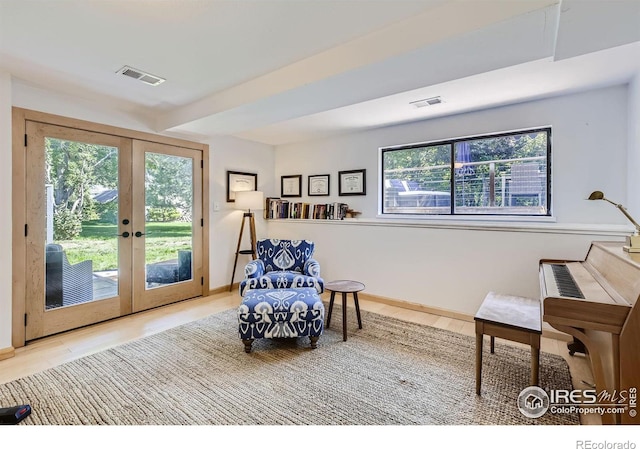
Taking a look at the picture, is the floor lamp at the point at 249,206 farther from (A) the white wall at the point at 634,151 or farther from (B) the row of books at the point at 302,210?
(A) the white wall at the point at 634,151

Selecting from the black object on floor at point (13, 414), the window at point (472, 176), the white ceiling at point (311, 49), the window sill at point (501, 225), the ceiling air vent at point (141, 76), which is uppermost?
the ceiling air vent at point (141, 76)

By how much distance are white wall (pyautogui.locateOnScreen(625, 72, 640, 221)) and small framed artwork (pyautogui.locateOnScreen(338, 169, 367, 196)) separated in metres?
2.50

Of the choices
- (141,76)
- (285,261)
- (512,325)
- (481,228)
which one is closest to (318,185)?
A: (285,261)

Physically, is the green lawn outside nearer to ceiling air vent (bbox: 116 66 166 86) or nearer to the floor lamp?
the floor lamp

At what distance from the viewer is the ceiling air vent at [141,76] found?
2.26 meters

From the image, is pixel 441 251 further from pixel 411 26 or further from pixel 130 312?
pixel 130 312

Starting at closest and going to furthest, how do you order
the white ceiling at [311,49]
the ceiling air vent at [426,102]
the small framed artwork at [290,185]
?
the white ceiling at [311,49] < the ceiling air vent at [426,102] < the small framed artwork at [290,185]

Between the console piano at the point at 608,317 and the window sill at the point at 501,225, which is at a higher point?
the window sill at the point at 501,225

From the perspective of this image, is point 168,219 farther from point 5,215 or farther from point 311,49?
point 311,49

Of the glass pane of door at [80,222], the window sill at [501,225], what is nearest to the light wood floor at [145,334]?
the glass pane of door at [80,222]

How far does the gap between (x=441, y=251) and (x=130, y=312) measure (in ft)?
11.6

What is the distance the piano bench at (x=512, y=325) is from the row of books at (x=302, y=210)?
2349mm

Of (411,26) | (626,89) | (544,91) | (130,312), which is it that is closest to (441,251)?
(544,91)

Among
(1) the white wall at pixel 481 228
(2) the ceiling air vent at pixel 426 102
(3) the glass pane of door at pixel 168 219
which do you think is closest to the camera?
(1) the white wall at pixel 481 228
